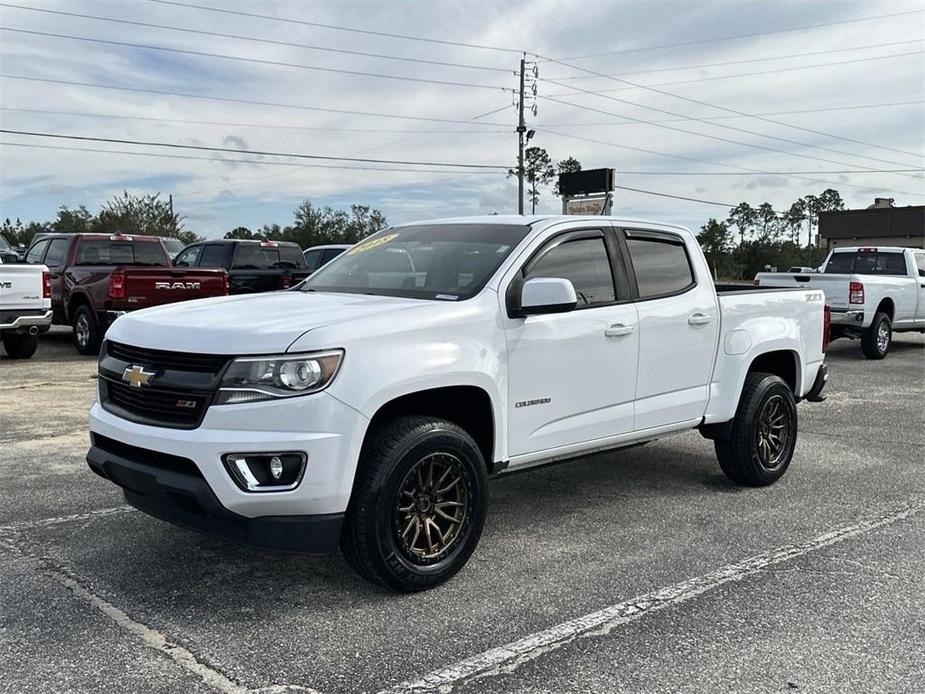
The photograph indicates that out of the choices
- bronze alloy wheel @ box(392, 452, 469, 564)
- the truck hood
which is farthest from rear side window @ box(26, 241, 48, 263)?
bronze alloy wheel @ box(392, 452, 469, 564)

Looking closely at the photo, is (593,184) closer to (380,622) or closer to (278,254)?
(278,254)

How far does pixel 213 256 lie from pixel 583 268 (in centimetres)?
1314

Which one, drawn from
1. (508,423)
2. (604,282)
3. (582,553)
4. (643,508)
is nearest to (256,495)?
(508,423)

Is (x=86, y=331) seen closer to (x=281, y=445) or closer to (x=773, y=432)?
(x=773, y=432)

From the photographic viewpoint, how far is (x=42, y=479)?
5.99 metres

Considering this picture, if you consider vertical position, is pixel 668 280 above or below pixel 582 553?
above

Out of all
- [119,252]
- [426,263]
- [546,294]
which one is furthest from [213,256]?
[546,294]

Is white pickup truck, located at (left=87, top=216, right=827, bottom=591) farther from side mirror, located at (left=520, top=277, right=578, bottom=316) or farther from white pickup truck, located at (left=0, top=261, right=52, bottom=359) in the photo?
white pickup truck, located at (left=0, top=261, right=52, bottom=359)

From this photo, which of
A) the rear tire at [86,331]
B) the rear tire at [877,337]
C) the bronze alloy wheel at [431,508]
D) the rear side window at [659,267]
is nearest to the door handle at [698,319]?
the rear side window at [659,267]

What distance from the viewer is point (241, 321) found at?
3.94m

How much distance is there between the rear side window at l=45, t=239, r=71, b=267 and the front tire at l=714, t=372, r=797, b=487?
11.8 metres

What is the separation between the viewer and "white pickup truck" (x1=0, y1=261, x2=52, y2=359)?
1179cm

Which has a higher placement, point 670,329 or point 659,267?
point 659,267

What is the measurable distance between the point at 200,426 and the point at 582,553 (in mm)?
2177
